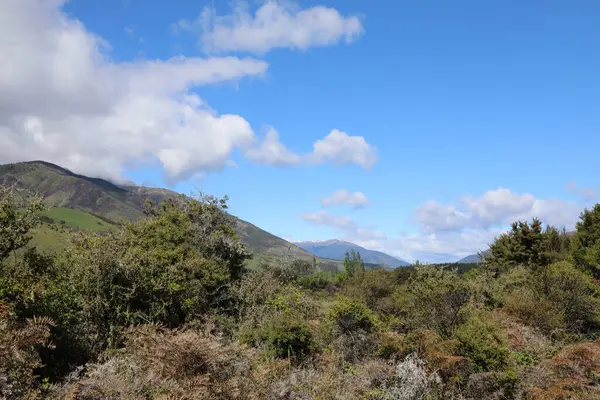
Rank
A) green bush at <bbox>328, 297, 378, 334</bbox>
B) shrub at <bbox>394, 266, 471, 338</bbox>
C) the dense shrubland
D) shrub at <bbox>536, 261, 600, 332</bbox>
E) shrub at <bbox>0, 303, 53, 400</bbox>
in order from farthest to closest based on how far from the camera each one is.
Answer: shrub at <bbox>536, 261, 600, 332</bbox>
shrub at <bbox>394, 266, 471, 338</bbox>
green bush at <bbox>328, 297, 378, 334</bbox>
the dense shrubland
shrub at <bbox>0, 303, 53, 400</bbox>

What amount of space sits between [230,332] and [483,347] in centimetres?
973

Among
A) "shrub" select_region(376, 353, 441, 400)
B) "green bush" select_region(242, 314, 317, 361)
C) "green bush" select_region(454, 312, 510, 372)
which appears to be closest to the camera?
"shrub" select_region(376, 353, 441, 400)

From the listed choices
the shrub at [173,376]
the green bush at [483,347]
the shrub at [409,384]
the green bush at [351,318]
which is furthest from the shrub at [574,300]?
the shrub at [173,376]

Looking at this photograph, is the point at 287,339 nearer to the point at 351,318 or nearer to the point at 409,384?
the point at 351,318

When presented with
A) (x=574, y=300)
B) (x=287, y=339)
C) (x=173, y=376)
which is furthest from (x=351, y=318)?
(x=574, y=300)

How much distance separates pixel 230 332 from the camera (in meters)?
16.0

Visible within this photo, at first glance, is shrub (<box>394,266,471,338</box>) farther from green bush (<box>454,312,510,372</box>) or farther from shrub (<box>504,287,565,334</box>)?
shrub (<box>504,287,565,334</box>)

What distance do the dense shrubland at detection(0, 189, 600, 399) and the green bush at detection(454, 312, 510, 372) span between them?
0.10 ft

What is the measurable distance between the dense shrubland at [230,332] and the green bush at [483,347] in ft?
0.10

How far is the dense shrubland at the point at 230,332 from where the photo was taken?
6.32 meters

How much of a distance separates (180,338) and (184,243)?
13.9 meters

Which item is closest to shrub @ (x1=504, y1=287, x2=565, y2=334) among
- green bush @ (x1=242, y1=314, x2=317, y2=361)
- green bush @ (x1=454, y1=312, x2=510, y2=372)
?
green bush @ (x1=454, y1=312, x2=510, y2=372)

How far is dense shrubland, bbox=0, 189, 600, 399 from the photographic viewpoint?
6316 millimetres

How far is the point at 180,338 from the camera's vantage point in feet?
20.9
